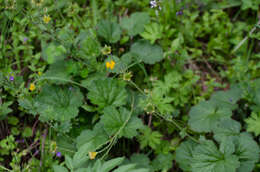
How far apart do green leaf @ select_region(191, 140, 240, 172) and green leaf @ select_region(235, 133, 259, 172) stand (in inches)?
5.1

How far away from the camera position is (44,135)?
230 centimetres

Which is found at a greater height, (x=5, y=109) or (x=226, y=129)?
A: (x=5, y=109)

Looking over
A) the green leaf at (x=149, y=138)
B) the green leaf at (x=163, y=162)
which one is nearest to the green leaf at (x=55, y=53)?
the green leaf at (x=149, y=138)

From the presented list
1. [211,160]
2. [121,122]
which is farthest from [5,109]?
[211,160]

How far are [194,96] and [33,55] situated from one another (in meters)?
1.75

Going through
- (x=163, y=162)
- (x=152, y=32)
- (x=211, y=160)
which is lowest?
(x=163, y=162)

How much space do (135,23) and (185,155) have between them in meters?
1.42

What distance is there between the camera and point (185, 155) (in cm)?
206

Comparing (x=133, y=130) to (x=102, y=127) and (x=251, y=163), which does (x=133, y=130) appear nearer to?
(x=102, y=127)

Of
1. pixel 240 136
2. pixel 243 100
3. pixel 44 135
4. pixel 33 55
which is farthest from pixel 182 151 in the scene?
pixel 33 55

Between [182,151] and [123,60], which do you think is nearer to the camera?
[182,151]

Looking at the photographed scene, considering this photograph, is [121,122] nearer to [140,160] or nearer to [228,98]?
[140,160]

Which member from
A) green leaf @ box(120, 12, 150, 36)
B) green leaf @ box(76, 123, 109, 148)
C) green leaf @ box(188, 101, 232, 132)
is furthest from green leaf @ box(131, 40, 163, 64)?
green leaf @ box(76, 123, 109, 148)

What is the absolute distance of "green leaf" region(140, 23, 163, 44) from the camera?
8.25ft
